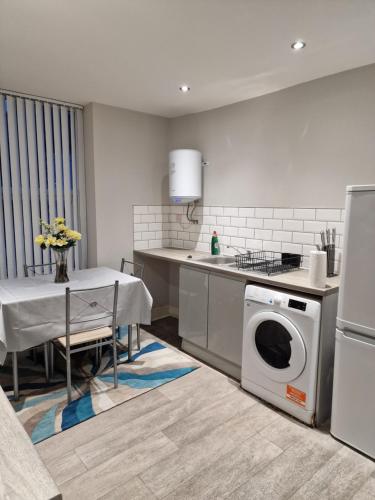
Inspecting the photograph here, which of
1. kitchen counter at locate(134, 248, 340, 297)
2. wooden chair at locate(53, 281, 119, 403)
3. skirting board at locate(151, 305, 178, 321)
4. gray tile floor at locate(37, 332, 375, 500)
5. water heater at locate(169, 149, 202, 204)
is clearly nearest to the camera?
gray tile floor at locate(37, 332, 375, 500)

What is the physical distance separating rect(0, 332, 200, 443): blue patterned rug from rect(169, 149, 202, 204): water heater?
162 cm

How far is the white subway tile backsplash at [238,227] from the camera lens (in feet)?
9.29

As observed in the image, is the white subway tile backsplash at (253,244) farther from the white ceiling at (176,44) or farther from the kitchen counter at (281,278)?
the white ceiling at (176,44)

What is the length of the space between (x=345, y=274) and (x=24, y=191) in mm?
2932

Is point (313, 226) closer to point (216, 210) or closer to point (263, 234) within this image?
point (263, 234)

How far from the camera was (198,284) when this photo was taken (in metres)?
3.06

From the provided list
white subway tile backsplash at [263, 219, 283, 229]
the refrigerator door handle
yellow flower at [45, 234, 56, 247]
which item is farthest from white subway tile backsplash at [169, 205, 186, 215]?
the refrigerator door handle

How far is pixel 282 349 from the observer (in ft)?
7.70

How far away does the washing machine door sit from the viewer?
221cm

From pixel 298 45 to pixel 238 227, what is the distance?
172 cm

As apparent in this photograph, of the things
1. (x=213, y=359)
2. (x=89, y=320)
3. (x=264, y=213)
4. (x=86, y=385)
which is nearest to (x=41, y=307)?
(x=89, y=320)

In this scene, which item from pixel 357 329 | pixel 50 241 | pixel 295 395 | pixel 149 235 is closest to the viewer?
pixel 357 329

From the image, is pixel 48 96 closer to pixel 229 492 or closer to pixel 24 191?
pixel 24 191

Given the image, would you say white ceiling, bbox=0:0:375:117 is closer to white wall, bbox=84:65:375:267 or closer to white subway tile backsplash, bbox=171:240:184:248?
white wall, bbox=84:65:375:267
